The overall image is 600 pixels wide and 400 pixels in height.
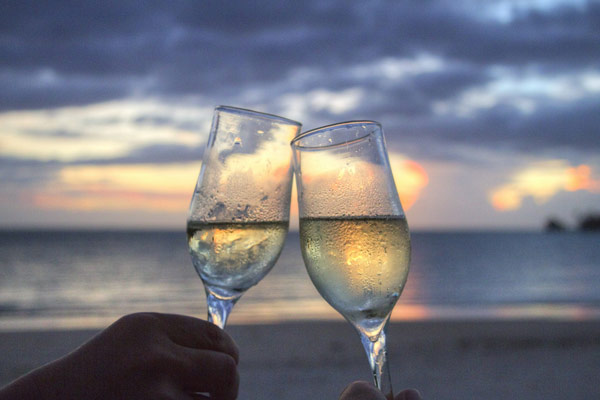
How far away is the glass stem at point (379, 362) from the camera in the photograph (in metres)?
1.12

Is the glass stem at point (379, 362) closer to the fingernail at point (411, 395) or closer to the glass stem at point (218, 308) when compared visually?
the fingernail at point (411, 395)

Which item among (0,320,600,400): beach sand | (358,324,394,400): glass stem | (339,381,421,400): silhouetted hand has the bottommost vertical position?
(0,320,600,400): beach sand

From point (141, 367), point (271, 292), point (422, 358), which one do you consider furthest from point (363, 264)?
point (271, 292)

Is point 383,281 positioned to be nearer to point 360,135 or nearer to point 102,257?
point 360,135

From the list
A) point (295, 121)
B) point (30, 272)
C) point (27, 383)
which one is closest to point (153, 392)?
point (27, 383)

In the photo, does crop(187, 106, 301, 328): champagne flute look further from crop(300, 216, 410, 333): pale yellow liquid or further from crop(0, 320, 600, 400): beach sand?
crop(0, 320, 600, 400): beach sand

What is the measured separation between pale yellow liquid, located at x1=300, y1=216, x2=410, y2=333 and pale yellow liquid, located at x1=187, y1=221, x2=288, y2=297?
0.20 meters

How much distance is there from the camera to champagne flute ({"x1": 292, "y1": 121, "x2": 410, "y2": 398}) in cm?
124

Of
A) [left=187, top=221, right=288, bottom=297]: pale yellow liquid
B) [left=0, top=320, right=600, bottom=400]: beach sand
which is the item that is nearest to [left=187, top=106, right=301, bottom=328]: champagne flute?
[left=187, top=221, right=288, bottom=297]: pale yellow liquid

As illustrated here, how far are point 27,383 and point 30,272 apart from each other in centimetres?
4026

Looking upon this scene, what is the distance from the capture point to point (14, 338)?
35.7ft

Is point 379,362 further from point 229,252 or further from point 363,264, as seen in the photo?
point 229,252

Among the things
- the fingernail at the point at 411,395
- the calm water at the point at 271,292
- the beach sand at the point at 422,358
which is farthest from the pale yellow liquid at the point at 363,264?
the calm water at the point at 271,292

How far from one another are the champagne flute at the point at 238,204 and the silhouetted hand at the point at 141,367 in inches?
12.0
